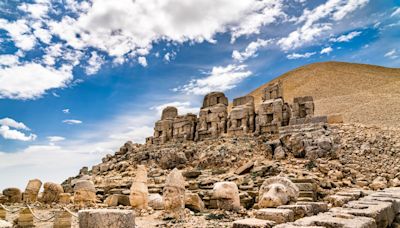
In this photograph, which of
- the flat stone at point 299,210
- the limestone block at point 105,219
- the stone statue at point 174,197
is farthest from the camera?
the stone statue at point 174,197

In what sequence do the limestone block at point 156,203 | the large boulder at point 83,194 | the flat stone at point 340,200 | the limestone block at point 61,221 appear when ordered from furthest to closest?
the large boulder at point 83,194 < the limestone block at point 156,203 < the limestone block at point 61,221 < the flat stone at point 340,200

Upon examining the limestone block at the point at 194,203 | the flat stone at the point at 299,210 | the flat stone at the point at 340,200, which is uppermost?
the flat stone at the point at 299,210

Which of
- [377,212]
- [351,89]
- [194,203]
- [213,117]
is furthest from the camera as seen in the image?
[351,89]

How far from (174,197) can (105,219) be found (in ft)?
19.2

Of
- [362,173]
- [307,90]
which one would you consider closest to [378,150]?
[362,173]

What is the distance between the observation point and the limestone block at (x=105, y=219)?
4695mm

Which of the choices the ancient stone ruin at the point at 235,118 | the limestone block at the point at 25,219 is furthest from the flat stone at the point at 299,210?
the ancient stone ruin at the point at 235,118

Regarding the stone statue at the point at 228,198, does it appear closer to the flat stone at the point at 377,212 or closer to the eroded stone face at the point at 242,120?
the flat stone at the point at 377,212

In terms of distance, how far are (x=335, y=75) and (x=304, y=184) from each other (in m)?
61.7

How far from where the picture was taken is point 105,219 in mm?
4691

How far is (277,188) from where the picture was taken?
916 centimetres

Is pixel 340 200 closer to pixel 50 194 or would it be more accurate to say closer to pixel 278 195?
pixel 278 195

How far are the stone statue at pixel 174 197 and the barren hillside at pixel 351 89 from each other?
2520cm

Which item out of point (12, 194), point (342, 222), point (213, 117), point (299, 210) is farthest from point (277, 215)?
point (213, 117)
